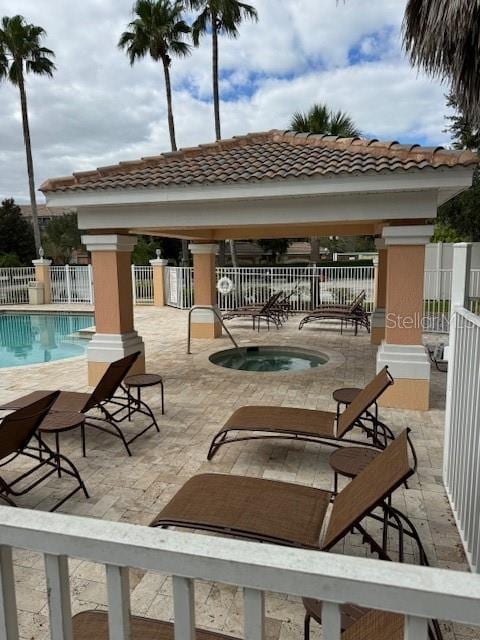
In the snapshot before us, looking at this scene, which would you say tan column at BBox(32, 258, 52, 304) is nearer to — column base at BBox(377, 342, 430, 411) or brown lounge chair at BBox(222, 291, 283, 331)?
brown lounge chair at BBox(222, 291, 283, 331)

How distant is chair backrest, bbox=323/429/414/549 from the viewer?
110 inches

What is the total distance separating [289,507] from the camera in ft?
11.6

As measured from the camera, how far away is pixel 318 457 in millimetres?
5773

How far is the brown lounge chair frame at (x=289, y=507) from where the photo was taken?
9.52ft

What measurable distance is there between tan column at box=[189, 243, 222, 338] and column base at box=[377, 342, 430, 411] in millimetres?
6707

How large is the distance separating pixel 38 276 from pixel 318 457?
72.6 ft

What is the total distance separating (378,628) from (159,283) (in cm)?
2115

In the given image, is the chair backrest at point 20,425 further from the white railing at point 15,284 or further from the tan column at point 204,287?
the white railing at point 15,284

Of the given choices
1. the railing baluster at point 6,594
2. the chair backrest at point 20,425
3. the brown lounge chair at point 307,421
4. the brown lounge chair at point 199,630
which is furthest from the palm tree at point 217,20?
the railing baluster at point 6,594

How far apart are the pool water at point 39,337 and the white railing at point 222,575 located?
12.4m

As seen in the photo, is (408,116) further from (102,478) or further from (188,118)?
(102,478)

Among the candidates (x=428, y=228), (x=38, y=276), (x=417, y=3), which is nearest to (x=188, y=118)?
(x=38, y=276)

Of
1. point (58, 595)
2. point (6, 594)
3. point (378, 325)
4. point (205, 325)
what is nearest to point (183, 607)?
point (58, 595)

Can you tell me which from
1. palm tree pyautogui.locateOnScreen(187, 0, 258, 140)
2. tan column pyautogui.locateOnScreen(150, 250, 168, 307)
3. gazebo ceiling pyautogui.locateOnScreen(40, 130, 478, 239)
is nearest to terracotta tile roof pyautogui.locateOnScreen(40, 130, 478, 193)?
gazebo ceiling pyautogui.locateOnScreen(40, 130, 478, 239)
